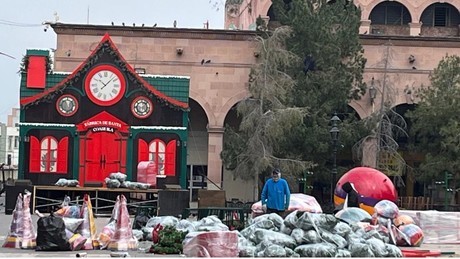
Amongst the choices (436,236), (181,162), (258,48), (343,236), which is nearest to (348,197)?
(436,236)

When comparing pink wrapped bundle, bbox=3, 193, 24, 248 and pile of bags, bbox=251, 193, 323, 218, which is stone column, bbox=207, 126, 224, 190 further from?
pink wrapped bundle, bbox=3, 193, 24, 248

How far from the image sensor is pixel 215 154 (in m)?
39.8

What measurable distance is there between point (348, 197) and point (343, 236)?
7.00 m

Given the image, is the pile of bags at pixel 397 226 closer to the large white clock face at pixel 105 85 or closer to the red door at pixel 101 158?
the red door at pixel 101 158

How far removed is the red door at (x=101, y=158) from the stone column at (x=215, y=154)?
970cm

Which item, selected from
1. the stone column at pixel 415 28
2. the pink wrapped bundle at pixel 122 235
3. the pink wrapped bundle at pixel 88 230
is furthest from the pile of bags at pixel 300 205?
the stone column at pixel 415 28

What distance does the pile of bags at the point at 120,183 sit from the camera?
1110 inches

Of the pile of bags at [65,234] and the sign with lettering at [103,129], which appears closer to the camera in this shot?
the pile of bags at [65,234]

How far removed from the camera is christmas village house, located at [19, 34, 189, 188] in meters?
30.5

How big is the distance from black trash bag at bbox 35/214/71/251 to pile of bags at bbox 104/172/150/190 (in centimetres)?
1238

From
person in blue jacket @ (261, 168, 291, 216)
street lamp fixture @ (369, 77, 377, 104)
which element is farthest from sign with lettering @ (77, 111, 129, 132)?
street lamp fixture @ (369, 77, 377, 104)

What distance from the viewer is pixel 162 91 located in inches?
1249

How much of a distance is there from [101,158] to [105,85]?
285 cm

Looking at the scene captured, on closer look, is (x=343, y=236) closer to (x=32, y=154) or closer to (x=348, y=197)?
(x=348, y=197)
